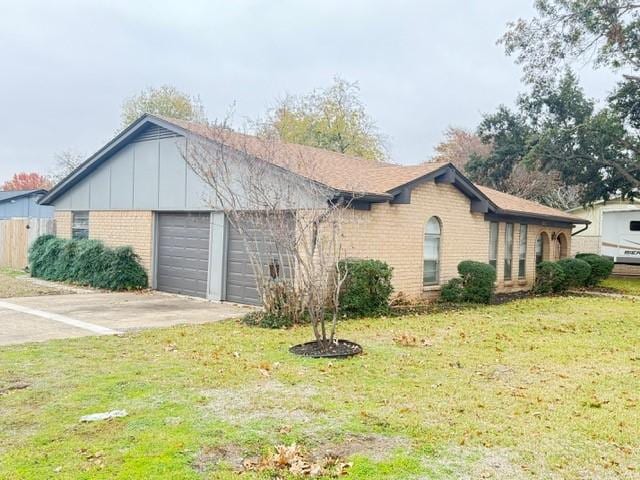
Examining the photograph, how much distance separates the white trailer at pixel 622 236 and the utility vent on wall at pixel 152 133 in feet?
68.8

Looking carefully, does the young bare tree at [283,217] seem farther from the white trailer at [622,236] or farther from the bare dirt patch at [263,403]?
the white trailer at [622,236]

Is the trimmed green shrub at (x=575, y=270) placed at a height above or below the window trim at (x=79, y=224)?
below

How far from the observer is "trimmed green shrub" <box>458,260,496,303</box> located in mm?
13805

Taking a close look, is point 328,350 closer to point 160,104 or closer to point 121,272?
point 121,272

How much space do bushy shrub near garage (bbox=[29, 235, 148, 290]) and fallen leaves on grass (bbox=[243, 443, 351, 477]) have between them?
11908mm

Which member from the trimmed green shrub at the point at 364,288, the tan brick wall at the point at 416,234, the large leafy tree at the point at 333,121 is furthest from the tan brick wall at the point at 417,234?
the large leafy tree at the point at 333,121

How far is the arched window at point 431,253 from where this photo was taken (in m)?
13.9

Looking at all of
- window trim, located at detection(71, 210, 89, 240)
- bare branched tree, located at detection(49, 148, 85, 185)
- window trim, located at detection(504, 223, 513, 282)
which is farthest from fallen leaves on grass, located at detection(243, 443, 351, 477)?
bare branched tree, located at detection(49, 148, 85, 185)

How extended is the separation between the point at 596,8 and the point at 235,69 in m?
16.4

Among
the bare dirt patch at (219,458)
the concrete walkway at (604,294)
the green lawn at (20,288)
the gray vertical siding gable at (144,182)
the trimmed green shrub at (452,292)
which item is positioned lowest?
the concrete walkway at (604,294)

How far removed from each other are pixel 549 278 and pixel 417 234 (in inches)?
259

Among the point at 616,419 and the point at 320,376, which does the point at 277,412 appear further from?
the point at 616,419

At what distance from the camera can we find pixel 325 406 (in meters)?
5.19

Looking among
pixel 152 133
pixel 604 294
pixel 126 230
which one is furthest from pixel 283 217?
pixel 604 294
